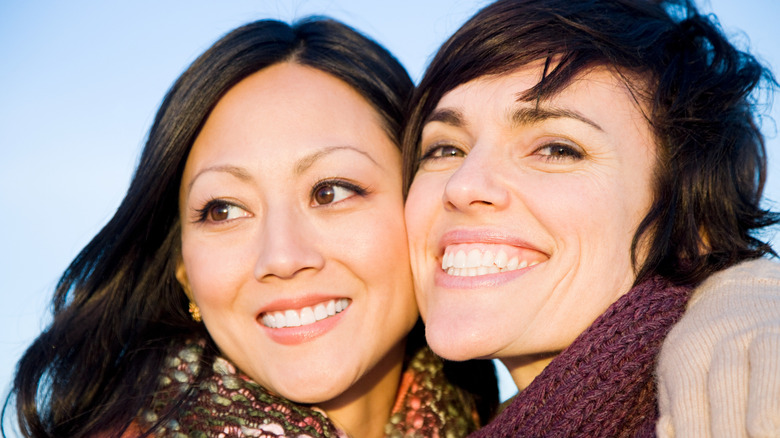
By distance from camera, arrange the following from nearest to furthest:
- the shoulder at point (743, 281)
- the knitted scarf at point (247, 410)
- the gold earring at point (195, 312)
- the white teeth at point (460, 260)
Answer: the shoulder at point (743, 281)
the white teeth at point (460, 260)
the knitted scarf at point (247, 410)
the gold earring at point (195, 312)

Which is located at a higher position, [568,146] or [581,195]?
[568,146]

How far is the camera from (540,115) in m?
2.65

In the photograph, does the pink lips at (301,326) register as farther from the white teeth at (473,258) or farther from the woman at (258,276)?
the white teeth at (473,258)

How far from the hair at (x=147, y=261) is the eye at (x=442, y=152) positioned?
28 cm

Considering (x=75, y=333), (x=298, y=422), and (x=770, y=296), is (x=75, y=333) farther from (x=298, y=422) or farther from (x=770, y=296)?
(x=770, y=296)

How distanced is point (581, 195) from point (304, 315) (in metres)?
1.17

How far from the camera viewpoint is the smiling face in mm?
2557

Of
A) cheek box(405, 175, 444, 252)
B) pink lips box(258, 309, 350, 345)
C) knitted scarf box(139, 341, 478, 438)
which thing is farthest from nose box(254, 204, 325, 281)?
knitted scarf box(139, 341, 478, 438)

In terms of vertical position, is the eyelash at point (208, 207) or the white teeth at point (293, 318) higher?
the eyelash at point (208, 207)

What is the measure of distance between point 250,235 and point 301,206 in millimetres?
236

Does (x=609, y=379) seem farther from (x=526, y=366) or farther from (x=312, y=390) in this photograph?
(x=312, y=390)

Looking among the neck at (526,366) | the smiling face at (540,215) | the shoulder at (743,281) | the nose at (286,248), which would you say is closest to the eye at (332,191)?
the nose at (286,248)

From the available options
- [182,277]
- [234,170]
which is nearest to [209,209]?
[234,170]

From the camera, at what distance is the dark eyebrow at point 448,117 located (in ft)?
9.40
